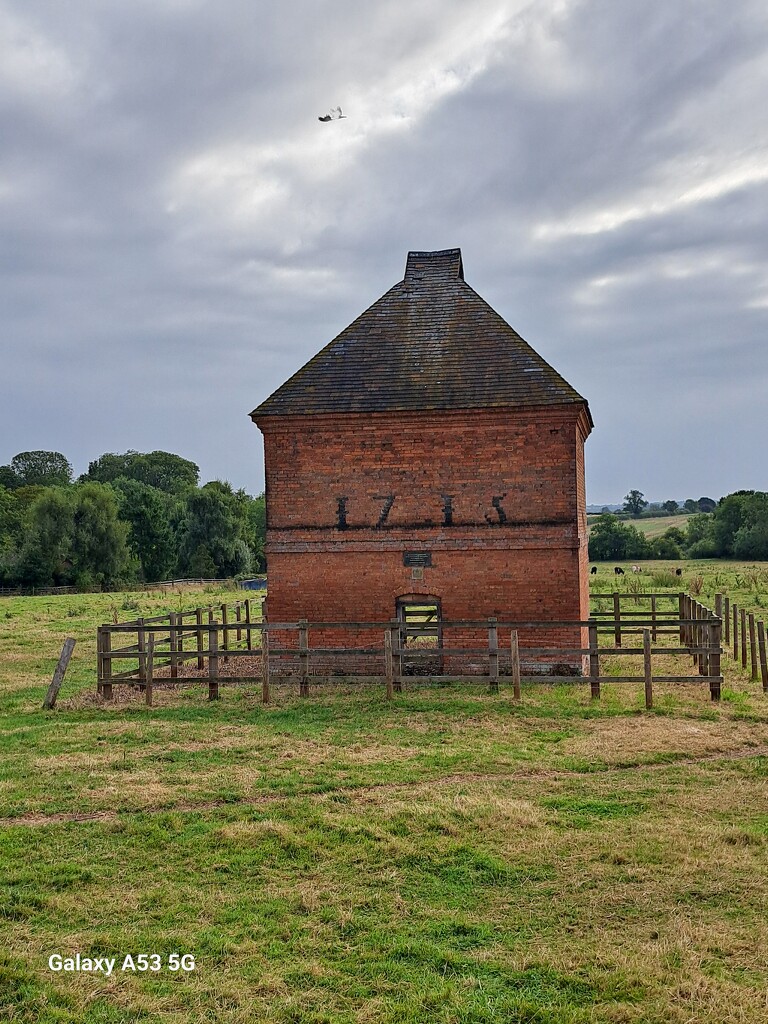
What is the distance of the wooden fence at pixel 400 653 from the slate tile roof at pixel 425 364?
4.57 m

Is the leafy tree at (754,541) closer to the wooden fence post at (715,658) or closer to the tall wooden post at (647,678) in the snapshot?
the wooden fence post at (715,658)

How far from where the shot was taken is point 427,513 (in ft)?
55.5

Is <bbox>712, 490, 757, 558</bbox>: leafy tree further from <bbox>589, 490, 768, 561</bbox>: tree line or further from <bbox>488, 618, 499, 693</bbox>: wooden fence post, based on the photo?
<bbox>488, 618, 499, 693</bbox>: wooden fence post

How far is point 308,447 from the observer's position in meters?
17.4

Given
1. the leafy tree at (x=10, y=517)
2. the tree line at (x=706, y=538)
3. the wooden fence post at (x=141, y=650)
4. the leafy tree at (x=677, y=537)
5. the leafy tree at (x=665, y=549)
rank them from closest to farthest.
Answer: the wooden fence post at (x=141, y=650)
the leafy tree at (x=10, y=517)
the tree line at (x=706, y=538)
the leafy tree at (x=665, y=549)
the leafy tree at (x=677, y=537)

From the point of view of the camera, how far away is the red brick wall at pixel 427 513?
54.1 ft

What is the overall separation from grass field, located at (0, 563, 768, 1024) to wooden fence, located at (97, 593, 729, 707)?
124 centimetres

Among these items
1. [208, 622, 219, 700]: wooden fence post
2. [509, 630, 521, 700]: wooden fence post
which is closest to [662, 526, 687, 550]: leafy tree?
[509, 630, 521, 700]: wooden fence post

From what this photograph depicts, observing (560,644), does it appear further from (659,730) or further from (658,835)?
(658,835)

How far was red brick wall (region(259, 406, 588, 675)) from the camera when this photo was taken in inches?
650

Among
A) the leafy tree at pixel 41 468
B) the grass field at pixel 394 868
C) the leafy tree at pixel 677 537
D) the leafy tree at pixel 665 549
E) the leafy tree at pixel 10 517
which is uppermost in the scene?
the leafy tree at pixel 41 468

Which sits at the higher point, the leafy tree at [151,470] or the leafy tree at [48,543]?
the leafy tree at [151,470]

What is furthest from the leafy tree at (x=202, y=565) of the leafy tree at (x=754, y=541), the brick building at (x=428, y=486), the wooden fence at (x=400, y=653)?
the brick building at (x=428, y=486)

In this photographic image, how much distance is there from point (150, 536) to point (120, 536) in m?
6.85
